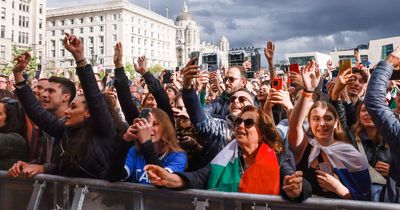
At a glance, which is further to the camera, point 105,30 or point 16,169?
point 105,30

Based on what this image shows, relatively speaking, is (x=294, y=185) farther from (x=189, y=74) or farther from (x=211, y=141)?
(x=189, y=74)

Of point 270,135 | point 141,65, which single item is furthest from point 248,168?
point 141,65

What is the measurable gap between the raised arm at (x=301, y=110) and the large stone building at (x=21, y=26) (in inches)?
2897

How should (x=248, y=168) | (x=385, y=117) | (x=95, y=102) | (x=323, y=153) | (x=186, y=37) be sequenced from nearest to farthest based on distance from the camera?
(x=385, y=117) < (x=248, y=168) < (x=323, y=153) < (x=95, y=102) < (x=186, y=37)

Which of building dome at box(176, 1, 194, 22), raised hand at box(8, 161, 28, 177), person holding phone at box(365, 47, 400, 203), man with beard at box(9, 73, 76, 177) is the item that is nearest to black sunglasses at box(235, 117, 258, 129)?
person holding phone at box(365, 47, 400, 203)

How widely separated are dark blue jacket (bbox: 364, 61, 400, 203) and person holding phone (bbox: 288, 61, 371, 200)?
→ 183 mm

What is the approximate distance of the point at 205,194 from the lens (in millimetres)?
3248

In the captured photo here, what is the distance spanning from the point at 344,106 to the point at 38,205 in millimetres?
3364

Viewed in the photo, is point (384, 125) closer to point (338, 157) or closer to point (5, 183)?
point (338, 157)

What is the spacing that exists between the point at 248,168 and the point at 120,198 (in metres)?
1.05

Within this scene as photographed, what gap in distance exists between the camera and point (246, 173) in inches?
130

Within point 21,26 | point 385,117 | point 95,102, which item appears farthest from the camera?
point 21,26

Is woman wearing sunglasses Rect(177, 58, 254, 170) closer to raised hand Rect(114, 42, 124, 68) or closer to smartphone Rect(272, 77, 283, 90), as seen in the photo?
smartphone Rect(272, 77, 283, 90)

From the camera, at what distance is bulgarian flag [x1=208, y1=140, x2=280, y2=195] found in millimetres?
3217
